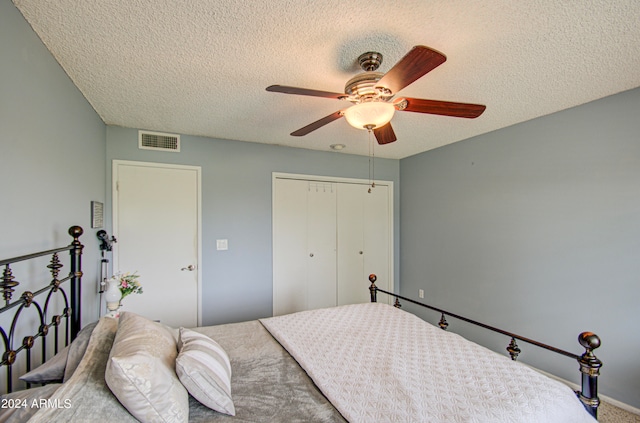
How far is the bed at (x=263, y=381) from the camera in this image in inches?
37.4

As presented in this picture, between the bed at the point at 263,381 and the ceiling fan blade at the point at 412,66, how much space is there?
139 centimetres

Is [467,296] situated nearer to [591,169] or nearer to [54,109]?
[591,169]

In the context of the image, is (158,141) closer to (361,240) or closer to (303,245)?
(303,245)

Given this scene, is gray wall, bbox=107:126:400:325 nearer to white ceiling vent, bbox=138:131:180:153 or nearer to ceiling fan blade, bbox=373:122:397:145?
white ceiling vent, bbox=138:131:180:153

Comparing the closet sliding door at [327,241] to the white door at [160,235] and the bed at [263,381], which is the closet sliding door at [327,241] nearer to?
the white door at [160,235]

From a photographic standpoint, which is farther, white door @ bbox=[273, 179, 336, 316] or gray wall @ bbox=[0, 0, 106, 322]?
white door @ bbox=[273, 179, 336, 316]

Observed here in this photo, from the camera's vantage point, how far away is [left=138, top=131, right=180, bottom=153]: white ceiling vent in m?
3.09

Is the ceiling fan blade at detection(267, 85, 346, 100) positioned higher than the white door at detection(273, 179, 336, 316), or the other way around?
the ceiling fan blade at detection(267, 85, 346, 100)

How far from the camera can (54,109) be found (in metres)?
1.74

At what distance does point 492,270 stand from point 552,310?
0.62 m

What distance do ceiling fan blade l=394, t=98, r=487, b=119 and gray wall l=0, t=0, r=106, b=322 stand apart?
1.81 meters

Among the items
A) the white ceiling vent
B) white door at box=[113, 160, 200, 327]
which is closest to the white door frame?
white door at box=[113, 160, 200, 327]

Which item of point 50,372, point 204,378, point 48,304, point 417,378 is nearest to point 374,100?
point 417,378

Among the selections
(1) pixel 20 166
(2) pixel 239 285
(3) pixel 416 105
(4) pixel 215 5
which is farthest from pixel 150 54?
(2) pixel 239 285
